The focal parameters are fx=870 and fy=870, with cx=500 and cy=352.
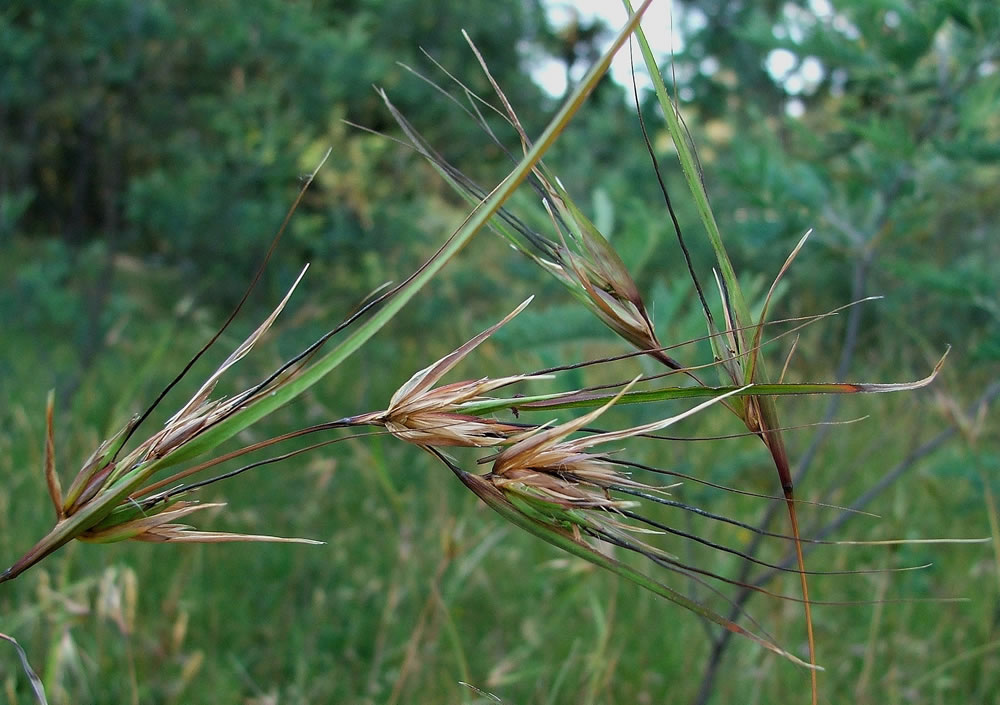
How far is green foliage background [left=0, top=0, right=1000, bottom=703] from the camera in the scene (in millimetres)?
A: 1600

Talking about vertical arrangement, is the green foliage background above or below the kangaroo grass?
below

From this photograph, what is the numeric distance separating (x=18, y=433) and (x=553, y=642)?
1895mm

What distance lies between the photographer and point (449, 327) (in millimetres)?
4188

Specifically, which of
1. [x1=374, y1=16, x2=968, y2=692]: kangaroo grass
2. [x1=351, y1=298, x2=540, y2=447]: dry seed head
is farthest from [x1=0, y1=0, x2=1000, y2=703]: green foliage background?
[x1=351, y1=298, x2=540, y2=447]: dry seed head

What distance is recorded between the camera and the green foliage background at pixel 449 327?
1600mm

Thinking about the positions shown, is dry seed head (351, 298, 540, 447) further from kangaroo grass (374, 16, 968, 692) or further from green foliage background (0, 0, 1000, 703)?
green foliage background (0, 0, 1000, 703)

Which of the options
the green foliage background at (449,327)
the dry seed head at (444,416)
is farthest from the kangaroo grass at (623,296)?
the green foliage background at (449,327)

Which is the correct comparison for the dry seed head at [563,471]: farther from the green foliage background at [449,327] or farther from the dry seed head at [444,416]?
the green foliage background at [449,327]

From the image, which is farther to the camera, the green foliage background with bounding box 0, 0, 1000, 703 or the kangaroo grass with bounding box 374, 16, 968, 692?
the green foliage background with bounding box 0, 0, 1000, 703

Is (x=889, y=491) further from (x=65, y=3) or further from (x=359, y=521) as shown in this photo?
(x=65, y=3)

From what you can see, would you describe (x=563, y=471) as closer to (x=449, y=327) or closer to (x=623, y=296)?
(x=623, y=296)

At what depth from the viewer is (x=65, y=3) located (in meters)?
3.26

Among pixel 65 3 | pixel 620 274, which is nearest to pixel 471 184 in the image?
pixel 620 274

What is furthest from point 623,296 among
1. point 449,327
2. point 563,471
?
point 449,327
